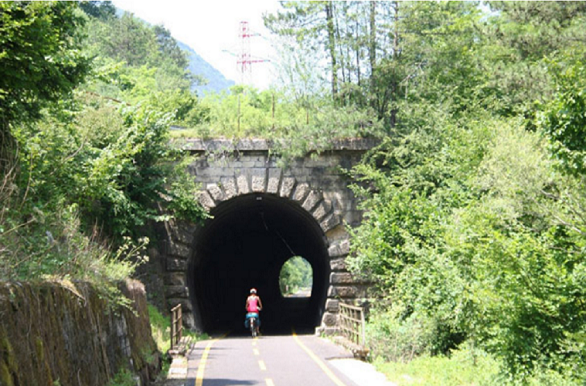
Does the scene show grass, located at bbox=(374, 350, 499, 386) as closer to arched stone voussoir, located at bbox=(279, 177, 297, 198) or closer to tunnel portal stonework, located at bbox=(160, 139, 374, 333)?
tunnel portal stonework, located at bbox=(160, 139, 374, 333)

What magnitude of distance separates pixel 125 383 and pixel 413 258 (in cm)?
1195

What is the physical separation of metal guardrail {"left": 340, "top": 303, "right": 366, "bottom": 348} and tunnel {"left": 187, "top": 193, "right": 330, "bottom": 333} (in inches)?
169

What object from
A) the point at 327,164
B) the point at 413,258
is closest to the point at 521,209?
the point at 413,258

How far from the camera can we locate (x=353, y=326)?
19.4m

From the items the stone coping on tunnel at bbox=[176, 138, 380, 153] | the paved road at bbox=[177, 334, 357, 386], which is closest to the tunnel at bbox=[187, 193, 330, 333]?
the stone coping on tunnel at bbox=[176, 138, 380, 153]

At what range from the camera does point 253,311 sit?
25.6 metres

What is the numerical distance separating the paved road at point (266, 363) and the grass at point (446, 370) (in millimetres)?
983

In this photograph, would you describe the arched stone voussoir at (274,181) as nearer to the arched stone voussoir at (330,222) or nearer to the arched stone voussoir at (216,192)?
the arched stone voussoir at (216,192)

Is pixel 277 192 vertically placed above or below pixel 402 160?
below

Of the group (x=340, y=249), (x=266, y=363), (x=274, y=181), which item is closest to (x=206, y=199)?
(x=274, y=181)

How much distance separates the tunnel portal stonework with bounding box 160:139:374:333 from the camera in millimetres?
24094

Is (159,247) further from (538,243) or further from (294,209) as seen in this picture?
(538,243)

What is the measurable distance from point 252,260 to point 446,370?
29592mm

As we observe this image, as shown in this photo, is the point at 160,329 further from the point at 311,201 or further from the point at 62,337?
the point at 62,337
